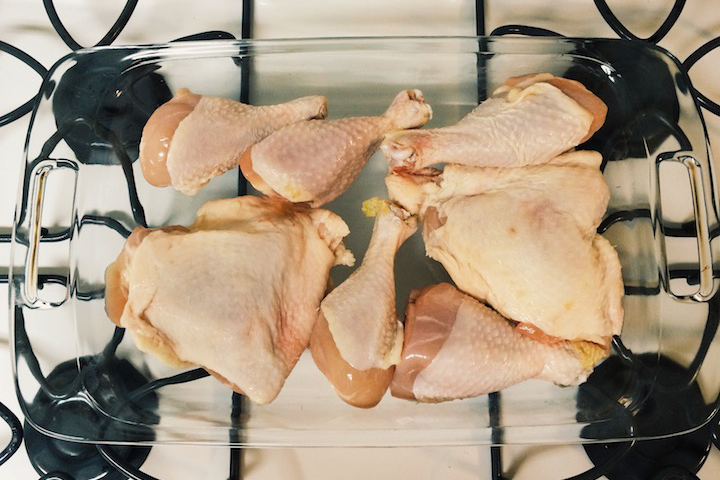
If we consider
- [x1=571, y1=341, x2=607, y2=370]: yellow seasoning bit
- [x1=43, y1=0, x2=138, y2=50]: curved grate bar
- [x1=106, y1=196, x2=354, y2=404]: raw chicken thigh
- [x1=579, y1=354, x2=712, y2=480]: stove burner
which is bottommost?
[x1=579, y1=354, x2=712, y2=480]: stove burner

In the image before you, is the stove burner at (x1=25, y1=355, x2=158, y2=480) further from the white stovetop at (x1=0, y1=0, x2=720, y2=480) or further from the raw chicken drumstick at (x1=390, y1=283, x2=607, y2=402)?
the raw chicken drumstick at (x1=390, y1=283, x2=607, y2=402)

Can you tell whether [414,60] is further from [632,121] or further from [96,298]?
[96,298]

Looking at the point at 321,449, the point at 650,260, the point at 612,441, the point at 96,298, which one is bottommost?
the point at 321,449

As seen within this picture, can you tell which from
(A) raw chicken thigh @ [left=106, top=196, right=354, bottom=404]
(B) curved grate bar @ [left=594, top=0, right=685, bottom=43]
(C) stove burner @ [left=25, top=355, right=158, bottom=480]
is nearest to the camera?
(A) raw chicken thigh @ [left=106, top=196, right=354, bottom=404]

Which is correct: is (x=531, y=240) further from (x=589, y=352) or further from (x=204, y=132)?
(x=204, y=132)

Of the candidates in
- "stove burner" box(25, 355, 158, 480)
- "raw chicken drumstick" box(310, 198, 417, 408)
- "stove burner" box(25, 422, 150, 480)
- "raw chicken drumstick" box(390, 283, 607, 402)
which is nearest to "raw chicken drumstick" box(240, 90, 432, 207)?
"raw chicken drumstick" box(310, 198, 417, 408)

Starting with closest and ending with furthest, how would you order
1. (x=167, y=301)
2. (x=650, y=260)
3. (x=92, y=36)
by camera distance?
(x=167, y=301) → (x=650, y=260) → (x=92, y=36)

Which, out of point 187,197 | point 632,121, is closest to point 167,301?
point 187,197

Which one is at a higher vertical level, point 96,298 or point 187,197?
point 187,197
